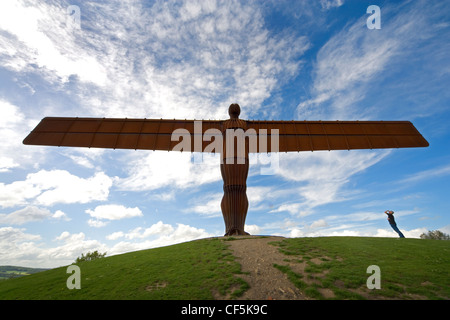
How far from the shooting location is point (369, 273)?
8.80 meters

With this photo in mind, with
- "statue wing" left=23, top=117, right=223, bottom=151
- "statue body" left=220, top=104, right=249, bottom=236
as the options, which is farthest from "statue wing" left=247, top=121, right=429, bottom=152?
"statue wing" left=23, top=117, right=223, bottom=151

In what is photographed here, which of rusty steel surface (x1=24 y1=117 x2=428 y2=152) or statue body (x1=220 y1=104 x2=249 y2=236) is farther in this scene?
rusty steel surface (x1=24 y1=117 x2=428 y2=152)

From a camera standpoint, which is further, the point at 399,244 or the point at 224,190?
the point at 224,190

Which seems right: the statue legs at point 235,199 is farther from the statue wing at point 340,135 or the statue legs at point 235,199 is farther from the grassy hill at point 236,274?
the statue wing at point 340,135

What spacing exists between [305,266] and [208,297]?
428 centimetres

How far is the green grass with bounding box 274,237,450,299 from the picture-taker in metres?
7.65

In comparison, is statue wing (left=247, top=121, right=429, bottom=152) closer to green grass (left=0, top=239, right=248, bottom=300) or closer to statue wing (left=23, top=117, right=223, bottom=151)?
statue wing (left=23, top=117, right=223, bottom=151)

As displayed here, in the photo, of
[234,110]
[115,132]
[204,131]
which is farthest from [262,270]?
[115,132]

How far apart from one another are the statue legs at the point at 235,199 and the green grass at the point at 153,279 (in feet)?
5.09

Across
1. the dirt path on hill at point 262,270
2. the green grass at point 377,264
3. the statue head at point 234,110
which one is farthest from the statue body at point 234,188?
the green grass at point 377,264

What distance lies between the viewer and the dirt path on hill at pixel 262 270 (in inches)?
301
